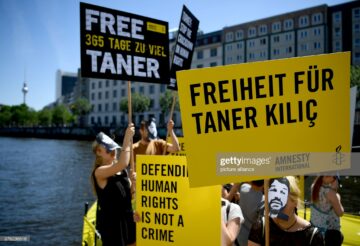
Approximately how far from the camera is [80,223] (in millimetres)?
12773

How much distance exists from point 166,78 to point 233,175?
2724 mm

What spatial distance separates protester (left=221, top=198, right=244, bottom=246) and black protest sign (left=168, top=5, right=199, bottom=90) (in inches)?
128

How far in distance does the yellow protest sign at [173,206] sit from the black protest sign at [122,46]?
147 centimetres

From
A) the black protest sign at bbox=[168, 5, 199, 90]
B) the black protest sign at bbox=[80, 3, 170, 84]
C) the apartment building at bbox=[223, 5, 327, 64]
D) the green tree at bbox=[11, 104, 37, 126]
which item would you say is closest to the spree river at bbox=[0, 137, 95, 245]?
the black protest sign at bbox=[168, 5, 199, 90]

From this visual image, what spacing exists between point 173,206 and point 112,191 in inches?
29.8

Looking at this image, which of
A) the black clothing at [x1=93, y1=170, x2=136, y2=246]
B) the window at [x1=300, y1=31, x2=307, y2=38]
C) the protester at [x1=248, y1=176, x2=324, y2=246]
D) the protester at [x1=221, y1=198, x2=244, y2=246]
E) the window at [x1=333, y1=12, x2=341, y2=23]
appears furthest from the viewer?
the window at [x1=300, y1=31, x2=307, y2=38]

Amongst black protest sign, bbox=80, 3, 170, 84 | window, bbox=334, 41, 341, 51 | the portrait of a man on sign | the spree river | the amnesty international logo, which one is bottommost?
the spree river

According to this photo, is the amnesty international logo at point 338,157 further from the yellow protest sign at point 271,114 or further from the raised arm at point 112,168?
the raised arm at point 112,168

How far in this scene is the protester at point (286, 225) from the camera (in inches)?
109

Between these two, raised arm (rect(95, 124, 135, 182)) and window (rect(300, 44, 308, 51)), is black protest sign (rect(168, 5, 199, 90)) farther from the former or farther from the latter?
window (rect(300, 44, 308, 51))

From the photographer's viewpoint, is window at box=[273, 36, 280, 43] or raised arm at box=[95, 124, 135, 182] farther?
window at box=[273, 36, 280, 43]

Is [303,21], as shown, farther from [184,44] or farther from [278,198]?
[278,198]

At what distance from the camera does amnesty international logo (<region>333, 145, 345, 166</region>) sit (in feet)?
9.53

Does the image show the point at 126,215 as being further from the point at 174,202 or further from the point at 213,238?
the point at 213,238
